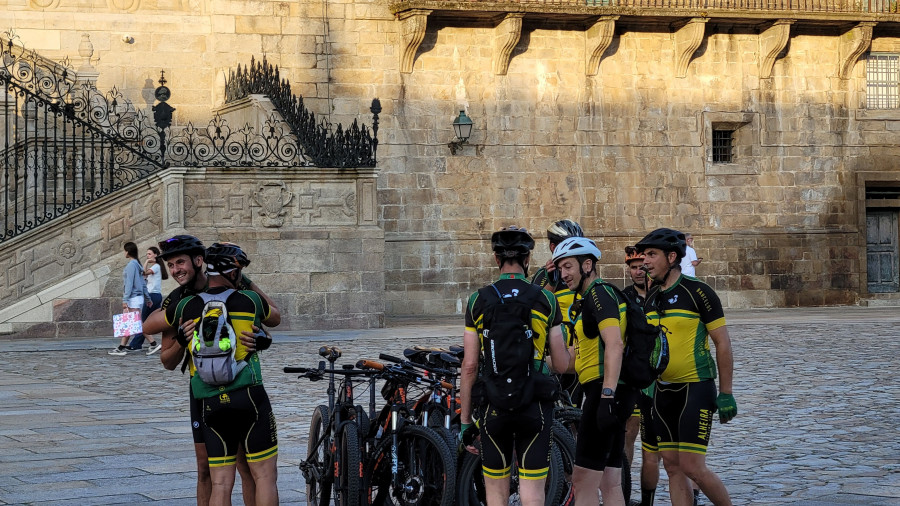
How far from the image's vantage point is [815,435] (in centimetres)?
1055

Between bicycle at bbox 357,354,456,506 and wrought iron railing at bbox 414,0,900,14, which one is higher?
wrought iron railing at bbox 414,0,900,14

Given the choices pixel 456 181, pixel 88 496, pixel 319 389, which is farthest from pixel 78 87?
pixel 88 496

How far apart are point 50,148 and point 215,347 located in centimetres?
1635

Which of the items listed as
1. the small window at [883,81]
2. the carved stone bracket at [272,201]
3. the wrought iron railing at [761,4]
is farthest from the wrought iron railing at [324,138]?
the small window at [883,81]

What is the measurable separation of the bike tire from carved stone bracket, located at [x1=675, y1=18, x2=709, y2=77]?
20963mm

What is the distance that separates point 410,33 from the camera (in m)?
25.8

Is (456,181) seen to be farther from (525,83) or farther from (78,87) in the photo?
(78,87)

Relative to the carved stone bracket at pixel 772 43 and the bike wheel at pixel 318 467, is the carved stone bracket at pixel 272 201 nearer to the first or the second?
the carved stone bracket at pixel 772 43

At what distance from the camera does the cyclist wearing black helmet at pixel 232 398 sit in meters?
6.40

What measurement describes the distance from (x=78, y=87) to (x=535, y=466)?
18049 mm

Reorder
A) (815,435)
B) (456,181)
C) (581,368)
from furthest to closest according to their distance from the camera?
(456,181) < (815,435) < (581,368)

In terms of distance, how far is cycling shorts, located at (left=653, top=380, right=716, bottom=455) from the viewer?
679 centimetres

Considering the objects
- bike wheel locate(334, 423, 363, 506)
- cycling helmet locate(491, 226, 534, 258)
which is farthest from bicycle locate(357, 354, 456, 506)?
cycling helmet locate(491, 226, 534, 258)

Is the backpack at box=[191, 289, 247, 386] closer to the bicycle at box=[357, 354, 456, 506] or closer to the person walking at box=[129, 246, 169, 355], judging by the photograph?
the bicycle at box=[357, 354, 456, 506]
